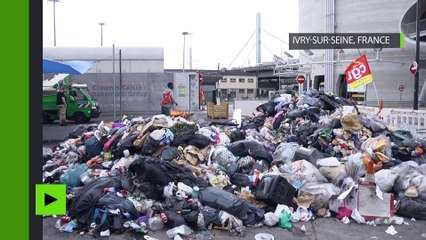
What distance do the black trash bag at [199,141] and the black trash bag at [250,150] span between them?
1.85 ft

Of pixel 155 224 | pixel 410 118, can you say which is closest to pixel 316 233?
pixel 155 224

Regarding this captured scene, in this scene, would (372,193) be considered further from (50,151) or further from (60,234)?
(50,151)

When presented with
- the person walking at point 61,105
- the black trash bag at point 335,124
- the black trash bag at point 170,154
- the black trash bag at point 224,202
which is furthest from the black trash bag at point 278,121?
the person walking at point 61,105

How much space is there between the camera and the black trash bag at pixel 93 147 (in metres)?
8.66

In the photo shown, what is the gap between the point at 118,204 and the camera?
18.4 ft

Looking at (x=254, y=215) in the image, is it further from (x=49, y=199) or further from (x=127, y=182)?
(x=49, y=199)

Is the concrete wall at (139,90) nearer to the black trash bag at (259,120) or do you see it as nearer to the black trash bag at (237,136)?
the black trash bag at (259,120)

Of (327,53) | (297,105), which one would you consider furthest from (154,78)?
(327,53)

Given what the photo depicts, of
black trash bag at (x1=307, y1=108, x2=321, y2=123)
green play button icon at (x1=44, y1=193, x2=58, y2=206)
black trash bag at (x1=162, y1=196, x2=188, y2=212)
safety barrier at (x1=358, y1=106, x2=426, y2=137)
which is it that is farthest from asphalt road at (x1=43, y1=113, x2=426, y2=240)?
safety barrier at (x1=358, y1=106, x2=426, y2=137)

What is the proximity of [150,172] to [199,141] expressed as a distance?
1.80 meters

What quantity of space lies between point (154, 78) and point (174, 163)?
1856cm

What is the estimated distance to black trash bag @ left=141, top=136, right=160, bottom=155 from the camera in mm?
7574

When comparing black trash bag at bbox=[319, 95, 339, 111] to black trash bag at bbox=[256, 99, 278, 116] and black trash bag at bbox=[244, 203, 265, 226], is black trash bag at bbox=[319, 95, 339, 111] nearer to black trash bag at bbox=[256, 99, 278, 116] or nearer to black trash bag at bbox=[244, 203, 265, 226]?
black trash bag at bbox=[256, 99, 278, 116]

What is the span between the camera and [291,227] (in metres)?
5.63
